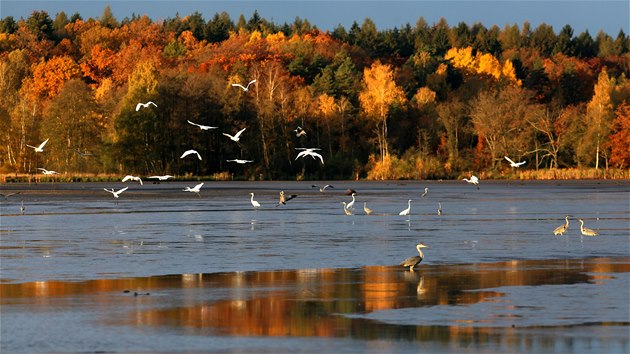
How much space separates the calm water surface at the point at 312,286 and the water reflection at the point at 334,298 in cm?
3

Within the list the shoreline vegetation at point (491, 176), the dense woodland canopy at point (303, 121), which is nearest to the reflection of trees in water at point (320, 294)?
the shoreline vegetation at point (491, 176)

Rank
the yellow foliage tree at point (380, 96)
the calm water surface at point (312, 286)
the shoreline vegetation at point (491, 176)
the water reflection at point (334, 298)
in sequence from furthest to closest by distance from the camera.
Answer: the yellow foliage tree at point (380, 96)
the shoreline vegetation at point (491, 176)
the water reflection at point (334, 298)
the calm water surface at point (312, 286)

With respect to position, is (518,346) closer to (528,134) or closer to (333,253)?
(333,253)

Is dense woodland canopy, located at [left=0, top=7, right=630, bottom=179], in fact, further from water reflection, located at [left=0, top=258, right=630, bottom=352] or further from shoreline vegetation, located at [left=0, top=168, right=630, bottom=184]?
water reflection, located at [left=0, top=258, right=630, bottom=352]

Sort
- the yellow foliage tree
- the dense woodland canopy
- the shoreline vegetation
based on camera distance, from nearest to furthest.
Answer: the shoreline vegetation → the dense woodland canopy → the yellow foliage tree

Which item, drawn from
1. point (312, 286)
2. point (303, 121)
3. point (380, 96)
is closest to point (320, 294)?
point (312, 286)

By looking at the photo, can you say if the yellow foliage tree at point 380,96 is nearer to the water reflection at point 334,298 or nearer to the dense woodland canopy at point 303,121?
the dense woodland canopy at point 303,121

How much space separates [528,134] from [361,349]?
288 feet

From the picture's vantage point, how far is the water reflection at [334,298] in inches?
573

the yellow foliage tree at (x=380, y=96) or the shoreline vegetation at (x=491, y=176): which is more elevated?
the yellow foliage tree at (x=380, y=96)

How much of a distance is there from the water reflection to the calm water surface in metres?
0.03

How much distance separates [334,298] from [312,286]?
1.52 m

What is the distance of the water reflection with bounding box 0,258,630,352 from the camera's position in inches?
573

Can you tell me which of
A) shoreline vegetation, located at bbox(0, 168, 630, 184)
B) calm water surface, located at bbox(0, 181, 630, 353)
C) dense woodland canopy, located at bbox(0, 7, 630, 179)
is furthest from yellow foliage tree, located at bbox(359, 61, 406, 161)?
calm water surface, located at bbox(0, 181, 630, 353)
